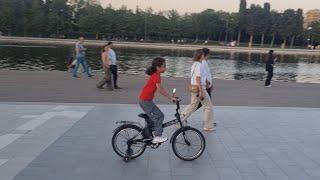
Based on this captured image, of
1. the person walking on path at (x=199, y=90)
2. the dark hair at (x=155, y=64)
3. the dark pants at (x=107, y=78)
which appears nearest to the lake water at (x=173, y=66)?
the dark pants at (x=107, y=78)

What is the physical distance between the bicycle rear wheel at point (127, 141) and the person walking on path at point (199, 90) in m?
2.10

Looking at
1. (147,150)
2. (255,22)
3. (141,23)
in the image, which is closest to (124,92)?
(147,150)

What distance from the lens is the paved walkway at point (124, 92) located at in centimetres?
1247

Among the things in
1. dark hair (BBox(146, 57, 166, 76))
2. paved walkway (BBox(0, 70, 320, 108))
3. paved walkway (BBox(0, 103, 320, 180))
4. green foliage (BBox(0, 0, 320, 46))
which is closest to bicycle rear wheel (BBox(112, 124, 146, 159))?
paved walkway (BBox(0, 103, 320, 180))

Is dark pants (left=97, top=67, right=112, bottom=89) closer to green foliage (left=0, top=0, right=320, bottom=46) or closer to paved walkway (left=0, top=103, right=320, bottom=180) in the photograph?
paved walkway (left=0, top=103, right=320, bottom=180)

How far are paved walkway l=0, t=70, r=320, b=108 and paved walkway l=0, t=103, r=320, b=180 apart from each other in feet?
5.19

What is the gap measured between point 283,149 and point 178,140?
6.33ft

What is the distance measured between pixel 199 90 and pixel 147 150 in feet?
5.90

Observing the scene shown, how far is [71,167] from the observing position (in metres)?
6.23

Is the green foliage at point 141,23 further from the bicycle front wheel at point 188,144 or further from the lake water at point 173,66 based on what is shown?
the bicycle front wheel at point 188,144

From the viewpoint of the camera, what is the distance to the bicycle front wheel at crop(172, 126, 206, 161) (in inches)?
265

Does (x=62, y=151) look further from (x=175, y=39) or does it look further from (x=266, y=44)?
(x=266, y=44)

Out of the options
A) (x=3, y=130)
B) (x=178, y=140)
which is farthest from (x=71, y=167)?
(x=3, y=130)

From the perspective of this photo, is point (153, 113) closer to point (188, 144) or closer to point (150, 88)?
point (150, 88)
